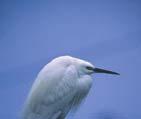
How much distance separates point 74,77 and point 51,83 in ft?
0.32

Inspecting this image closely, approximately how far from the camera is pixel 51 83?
4.06ft

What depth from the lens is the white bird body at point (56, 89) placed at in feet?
4.06

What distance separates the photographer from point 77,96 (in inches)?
52.3

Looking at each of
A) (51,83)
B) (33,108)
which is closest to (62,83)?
(51,83)

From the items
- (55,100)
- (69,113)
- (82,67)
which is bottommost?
(69,113)

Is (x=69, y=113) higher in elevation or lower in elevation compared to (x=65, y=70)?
lower

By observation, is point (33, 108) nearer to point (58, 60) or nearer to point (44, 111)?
point (44, 111)

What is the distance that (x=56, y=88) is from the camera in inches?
49.1

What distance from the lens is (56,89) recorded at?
4.09ft

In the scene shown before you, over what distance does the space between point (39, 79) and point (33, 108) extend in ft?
0.38

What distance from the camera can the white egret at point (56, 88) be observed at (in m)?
1.24

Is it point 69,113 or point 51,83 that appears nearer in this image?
point 51,83

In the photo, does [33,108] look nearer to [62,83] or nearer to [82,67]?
[62,83]

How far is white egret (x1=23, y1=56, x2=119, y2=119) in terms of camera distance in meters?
1.24
